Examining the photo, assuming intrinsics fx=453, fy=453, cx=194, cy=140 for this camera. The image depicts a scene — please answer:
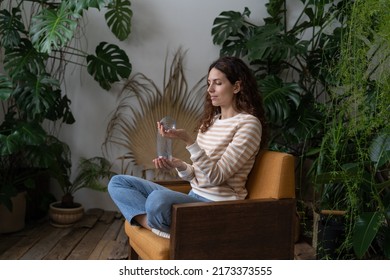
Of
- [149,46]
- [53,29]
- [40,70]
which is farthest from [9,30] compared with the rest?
[149,46]

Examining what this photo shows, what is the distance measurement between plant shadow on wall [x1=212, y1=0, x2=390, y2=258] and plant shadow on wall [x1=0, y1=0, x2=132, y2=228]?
0.81 metres

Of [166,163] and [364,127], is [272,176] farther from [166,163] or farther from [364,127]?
[364,127]

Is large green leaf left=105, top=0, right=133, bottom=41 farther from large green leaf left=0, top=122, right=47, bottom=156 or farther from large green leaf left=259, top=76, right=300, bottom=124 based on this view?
large green leaf left=259, top=76, right=300, bottom=124

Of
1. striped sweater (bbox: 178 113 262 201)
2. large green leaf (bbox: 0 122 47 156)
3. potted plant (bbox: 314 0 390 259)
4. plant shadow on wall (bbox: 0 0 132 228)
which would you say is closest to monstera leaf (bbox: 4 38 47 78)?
plant shadow on wall (bbox: 0 0 132 228)

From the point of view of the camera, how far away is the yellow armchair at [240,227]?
1725 millimetres

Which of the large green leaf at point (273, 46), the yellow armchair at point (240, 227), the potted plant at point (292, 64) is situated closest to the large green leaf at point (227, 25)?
the potted plant at point (292, 64)

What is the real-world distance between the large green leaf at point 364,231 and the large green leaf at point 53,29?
1.93 metres

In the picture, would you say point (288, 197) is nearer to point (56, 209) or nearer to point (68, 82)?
point (56, 209)

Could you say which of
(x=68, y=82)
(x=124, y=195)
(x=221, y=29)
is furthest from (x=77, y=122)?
(x=124, y=195)

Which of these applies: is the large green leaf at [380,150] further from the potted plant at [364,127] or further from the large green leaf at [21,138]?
the large green leaf at [21,138]

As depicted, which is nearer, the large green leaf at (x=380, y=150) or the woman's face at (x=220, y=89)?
the woman's face at (x=220, y=89)

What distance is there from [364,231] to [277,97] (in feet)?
3.58

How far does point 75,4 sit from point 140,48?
32.2 inches

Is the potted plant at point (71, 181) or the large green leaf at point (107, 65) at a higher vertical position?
the large green leaf at point (107, 65)
